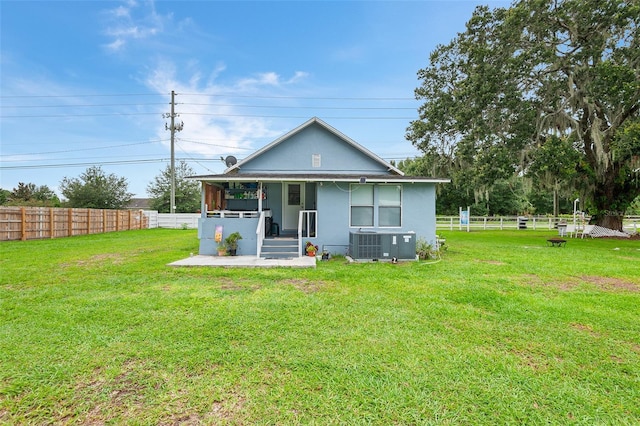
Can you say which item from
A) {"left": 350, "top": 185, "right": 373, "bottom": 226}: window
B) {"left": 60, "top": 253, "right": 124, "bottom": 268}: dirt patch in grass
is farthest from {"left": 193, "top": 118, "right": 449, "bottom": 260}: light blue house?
{"left": 60, "top": 253, "right": 124, "bottom": 268}: dirt patch in grass

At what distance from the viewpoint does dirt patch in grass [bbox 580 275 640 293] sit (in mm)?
5945

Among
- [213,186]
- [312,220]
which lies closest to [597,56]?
[312,220]

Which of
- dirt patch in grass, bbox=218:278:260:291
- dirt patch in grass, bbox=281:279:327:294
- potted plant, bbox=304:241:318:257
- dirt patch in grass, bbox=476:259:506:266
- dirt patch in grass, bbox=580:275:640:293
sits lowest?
dirt patch in grass, bbox=580:275:640:293

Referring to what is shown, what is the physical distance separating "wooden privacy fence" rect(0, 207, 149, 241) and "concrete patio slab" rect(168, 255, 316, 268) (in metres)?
10.6

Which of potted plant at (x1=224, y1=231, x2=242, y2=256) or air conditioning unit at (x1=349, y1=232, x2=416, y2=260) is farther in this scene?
potted plant at (x1=224, y1=231, x2=242, y2=256)

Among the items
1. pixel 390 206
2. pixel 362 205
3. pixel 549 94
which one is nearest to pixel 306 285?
pixel 362 205

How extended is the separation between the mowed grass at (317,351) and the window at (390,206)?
3881mm

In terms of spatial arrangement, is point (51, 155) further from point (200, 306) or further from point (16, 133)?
point (200, 306)

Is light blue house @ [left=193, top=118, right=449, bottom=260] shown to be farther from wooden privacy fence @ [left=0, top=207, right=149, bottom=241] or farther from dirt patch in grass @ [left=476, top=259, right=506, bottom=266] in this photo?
wooden privacy fence @ [left=0, top=207, right=149, bottom=241]

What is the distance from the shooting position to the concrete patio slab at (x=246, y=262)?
7.76 meters

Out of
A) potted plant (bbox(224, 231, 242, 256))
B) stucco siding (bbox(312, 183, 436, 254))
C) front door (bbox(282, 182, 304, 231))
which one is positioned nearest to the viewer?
potted plant (bbox(224, 231, 242, 256))

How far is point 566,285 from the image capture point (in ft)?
20.3

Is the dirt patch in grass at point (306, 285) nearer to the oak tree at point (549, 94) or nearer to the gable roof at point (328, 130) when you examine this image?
the gable roof at point (328, 130)

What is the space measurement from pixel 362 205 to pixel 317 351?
721cm
